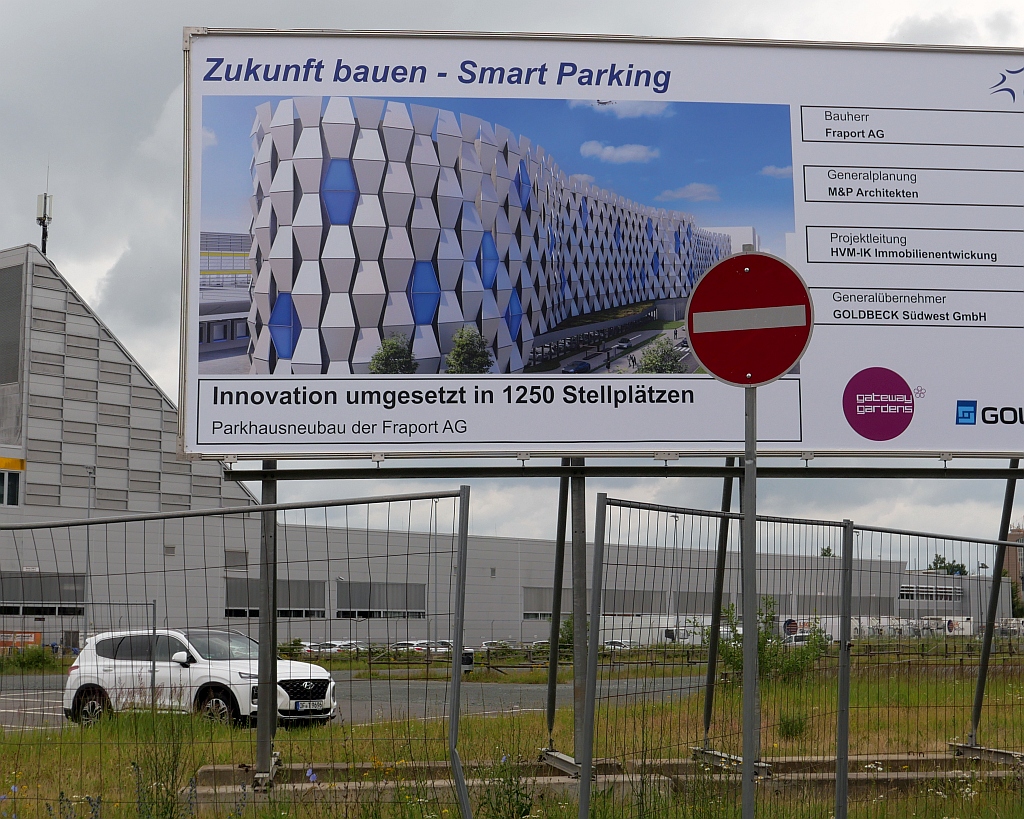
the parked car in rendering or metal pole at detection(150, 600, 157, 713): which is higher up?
the parked car in rendering

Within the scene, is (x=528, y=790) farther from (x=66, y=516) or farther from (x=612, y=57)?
(x=66, y=516)

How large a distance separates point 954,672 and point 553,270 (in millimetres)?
4333

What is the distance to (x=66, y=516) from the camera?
58.4m

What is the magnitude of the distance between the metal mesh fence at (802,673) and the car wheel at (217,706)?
81.5 inches

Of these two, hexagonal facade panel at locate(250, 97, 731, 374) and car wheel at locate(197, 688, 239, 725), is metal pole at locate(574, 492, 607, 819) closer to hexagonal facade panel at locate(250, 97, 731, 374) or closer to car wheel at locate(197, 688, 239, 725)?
car wheel at locate(197, 688, 239, 725)

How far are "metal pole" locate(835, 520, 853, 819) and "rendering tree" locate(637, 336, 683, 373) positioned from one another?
260 cm

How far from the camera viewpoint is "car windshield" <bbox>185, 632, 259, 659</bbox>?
611cm

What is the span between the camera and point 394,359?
29.0 feet

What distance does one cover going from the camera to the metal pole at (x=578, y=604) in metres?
8.05

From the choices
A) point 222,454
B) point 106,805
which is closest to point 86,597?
point 106,805

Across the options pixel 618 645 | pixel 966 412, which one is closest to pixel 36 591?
pixel 618 645

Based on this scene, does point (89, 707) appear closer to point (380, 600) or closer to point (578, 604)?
point (380, 600)

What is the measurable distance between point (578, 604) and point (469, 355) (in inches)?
84.9

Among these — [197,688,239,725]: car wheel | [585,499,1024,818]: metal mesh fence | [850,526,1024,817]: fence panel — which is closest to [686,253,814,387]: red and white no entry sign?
[585,499,1024,818]: metal mesh fence
